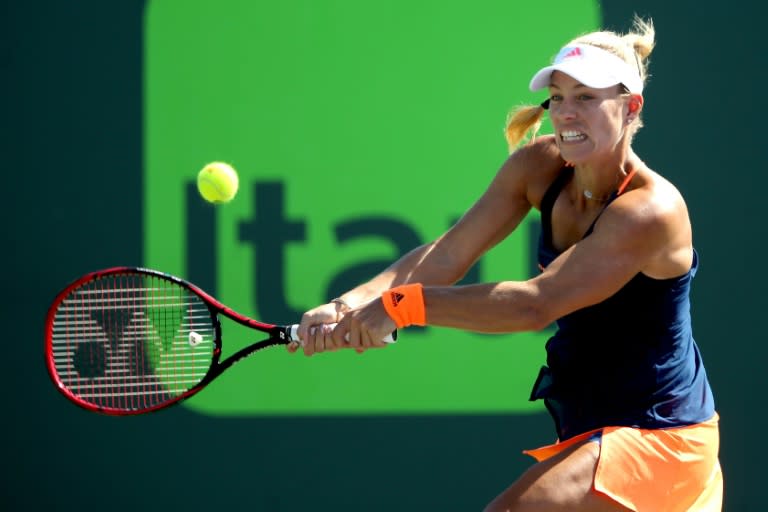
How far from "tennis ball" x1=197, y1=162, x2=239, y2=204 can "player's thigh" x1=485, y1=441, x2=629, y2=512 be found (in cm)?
157

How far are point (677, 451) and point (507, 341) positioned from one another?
4.80 ft

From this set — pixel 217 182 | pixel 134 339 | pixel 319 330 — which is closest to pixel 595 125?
→ pixel 319 330

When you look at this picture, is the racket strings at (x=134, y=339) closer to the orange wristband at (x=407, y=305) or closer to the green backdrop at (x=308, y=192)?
the green backdrop at (x=308, y=192)

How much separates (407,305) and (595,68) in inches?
25.0

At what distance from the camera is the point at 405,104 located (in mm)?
4039

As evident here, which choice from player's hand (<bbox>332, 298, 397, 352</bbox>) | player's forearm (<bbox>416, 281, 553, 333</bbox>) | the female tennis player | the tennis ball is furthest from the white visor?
the tennis ball

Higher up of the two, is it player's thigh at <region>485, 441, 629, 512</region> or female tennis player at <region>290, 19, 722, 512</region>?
female tennis player at <region>290, 19, 722, 512</region>

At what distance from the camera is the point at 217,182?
144 inches

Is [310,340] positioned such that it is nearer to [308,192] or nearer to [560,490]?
→ [560,490]

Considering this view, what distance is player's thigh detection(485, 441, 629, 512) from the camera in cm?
244

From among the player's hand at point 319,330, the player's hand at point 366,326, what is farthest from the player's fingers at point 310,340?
the player's hand at point 366,326

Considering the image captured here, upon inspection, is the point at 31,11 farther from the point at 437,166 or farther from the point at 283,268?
the point at 437,166

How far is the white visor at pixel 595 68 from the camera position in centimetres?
251

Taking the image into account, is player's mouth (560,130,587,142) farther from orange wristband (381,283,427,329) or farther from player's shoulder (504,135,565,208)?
orange wristband (381,283,427,329)
